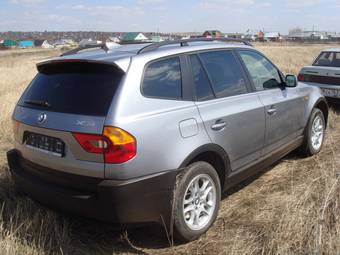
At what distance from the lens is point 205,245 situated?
11.7 ft

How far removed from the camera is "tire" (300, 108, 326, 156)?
570cm

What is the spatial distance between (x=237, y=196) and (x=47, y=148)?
230 cm

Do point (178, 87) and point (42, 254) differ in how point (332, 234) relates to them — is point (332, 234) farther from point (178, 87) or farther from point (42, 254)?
point (42, 254)

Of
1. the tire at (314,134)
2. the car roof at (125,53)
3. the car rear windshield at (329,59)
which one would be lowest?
the tire at (314,134)

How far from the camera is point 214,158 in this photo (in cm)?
388

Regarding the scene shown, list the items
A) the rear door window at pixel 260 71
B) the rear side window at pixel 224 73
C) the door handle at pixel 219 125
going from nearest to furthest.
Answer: the door handle at pixel 219 125 → the rear side window at pixel 224 73 → the rear door window at pixel 260 71

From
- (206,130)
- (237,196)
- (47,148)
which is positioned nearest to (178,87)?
(206,130)

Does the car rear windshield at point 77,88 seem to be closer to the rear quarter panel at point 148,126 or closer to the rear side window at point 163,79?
the rear quarter panel at point 148,126

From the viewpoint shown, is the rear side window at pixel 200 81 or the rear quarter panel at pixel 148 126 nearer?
the rear quarter panel at pixel 148 126

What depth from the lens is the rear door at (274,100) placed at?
182 inches

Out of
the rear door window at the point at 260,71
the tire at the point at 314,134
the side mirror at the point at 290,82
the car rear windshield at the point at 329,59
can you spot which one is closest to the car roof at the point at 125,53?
the rear door window at the point at 260,71


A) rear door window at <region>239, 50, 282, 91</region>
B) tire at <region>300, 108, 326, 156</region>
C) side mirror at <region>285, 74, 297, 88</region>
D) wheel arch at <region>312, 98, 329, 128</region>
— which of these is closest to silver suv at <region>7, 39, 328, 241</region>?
rear door window at <region>239, 50, 282, 91</region>

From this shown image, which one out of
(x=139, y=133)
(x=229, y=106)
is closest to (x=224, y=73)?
(x=229, y=106)

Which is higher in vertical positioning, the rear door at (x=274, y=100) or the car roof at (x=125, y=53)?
the car roof at (x=125, y=53)
